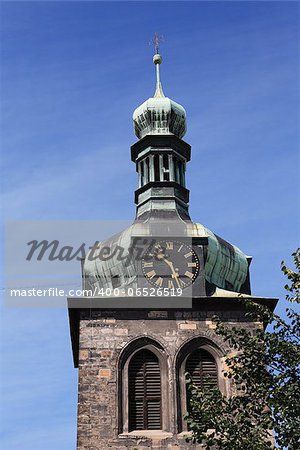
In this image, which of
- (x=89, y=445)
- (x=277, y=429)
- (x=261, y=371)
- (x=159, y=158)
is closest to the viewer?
(x=277, y=429)

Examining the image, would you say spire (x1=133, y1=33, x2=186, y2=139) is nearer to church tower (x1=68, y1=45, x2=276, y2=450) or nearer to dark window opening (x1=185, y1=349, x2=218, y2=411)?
church tower (x1=68, y1=45, x2=276, y2=450)

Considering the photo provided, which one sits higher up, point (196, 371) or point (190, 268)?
point (190, 268)

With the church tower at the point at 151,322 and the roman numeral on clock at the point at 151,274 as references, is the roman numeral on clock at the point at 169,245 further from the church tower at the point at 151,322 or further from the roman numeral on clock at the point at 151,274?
the roman numeral on clock at the point at 151,274

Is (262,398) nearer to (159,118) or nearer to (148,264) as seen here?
(148,264)

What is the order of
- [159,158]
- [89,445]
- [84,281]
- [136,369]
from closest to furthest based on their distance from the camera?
[89,445], [136,369], [84,281], [159,158]

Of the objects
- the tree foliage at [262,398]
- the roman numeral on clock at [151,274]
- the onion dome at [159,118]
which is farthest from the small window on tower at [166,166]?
the tree foliage at [262,398]

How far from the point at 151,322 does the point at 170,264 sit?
5.33 ft

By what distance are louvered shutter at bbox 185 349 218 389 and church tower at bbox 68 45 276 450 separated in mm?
24

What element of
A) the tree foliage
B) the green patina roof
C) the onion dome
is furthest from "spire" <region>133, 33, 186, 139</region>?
the tree foliage

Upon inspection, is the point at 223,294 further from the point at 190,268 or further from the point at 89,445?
the point at 89,445

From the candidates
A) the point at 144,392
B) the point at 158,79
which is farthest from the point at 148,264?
the point at 158,79

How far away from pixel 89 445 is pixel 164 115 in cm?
1091

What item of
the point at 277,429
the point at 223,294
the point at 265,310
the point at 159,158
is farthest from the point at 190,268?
the point at 277,429

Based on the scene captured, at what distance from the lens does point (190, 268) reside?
1029 inches
